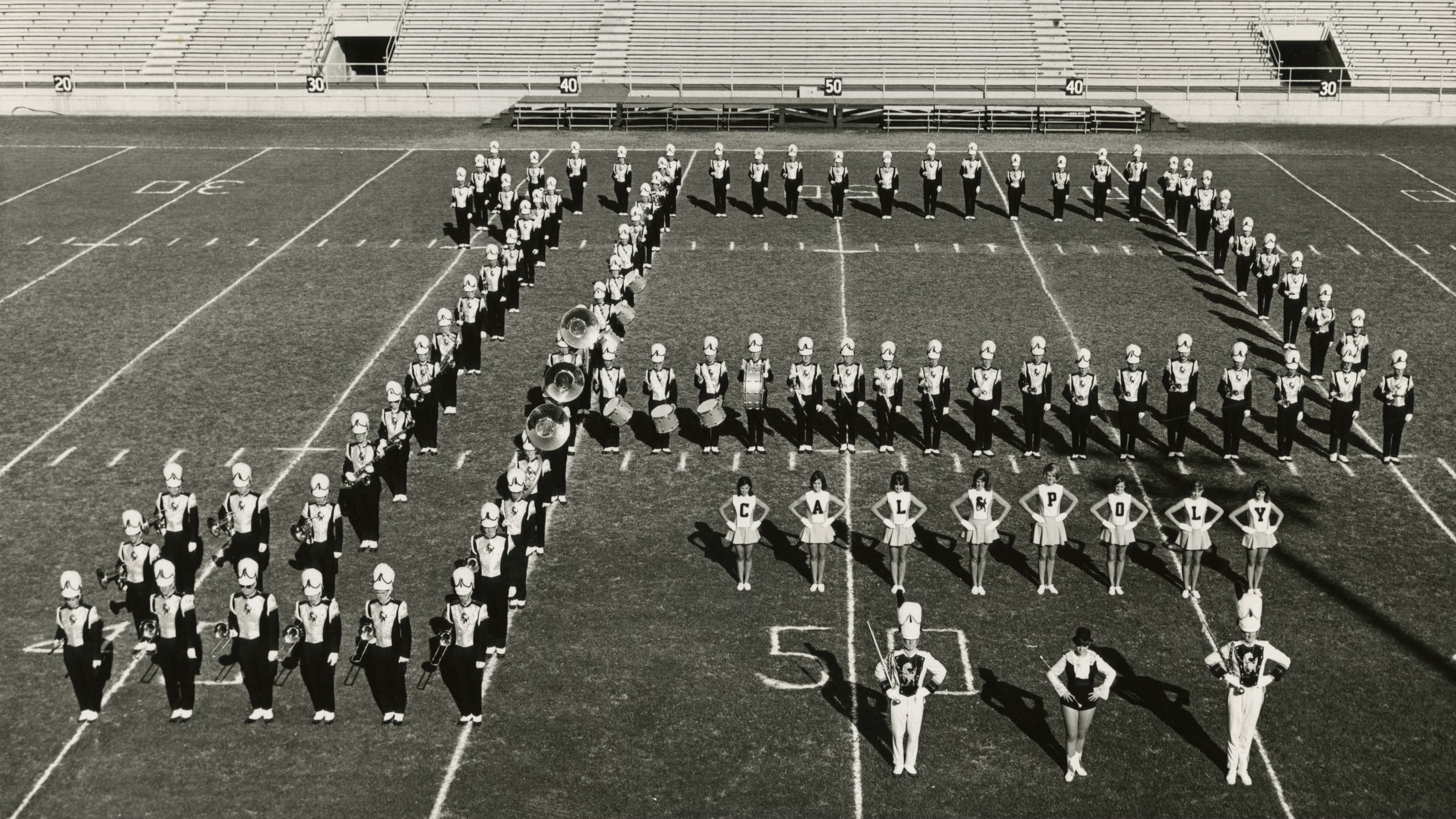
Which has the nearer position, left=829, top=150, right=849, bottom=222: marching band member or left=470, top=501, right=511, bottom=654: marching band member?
left=470, top=501, right=511, bottom=654: marching band member

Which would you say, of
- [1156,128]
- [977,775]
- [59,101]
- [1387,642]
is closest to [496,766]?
[977,775]

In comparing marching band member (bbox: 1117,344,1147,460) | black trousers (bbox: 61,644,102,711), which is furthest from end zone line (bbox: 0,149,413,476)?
marching band member (bbox: 1117,344,1147,460)

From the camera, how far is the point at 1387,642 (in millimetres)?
14609

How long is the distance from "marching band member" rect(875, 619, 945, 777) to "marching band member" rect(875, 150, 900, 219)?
20.3 meters

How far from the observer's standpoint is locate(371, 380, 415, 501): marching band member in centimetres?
1766

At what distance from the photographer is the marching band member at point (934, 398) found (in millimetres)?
19078

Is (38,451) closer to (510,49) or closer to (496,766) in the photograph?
(496,766)

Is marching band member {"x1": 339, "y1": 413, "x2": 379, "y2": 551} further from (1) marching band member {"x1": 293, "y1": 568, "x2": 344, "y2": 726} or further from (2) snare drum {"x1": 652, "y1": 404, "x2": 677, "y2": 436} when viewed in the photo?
(2) snare drum {"x1": 652, "y1": 404, "x2": 677, "y2": 436}

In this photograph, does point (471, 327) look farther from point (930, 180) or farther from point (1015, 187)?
point (1015, 187)

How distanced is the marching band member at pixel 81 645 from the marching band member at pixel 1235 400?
1287cm

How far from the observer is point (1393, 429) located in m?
18.9

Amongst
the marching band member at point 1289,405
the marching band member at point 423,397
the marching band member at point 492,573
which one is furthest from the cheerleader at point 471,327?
the marching band member at point 1289,405

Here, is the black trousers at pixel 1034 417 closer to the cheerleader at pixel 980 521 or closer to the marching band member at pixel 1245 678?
the cheerleader at pixel 980 521

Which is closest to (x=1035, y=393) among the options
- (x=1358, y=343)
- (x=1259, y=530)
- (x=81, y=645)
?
(x=1358, y=343)
